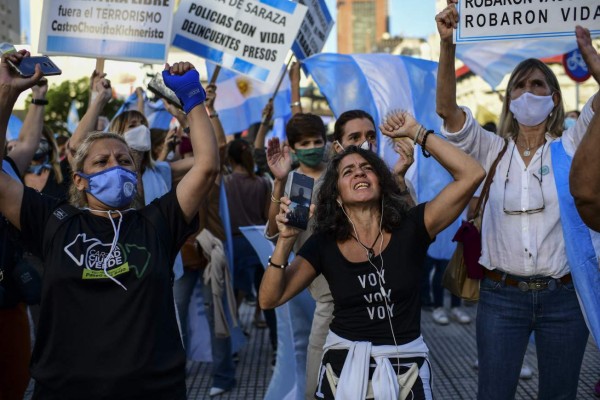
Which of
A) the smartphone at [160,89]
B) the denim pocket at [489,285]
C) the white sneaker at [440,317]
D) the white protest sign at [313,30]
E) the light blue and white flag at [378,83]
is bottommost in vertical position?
the white sneaker at [440,317]

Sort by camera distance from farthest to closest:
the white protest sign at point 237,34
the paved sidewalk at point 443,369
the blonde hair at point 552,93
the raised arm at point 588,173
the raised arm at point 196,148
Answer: the white protest sign at point 237,34 → the paved sidewalk at point 443,369 → the blonde hair at point 552,93 → the raised arm at point 196,148 → the raised arm at point 588,173

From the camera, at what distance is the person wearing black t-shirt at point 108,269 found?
265 centimetres

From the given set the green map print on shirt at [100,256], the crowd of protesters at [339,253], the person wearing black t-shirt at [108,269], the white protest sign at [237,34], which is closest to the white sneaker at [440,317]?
the white protest sign at [237,34]

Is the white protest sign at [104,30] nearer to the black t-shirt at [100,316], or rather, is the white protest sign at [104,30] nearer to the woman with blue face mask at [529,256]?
the black t-shirt at [100,316]

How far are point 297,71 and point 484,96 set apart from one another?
38.0 meters

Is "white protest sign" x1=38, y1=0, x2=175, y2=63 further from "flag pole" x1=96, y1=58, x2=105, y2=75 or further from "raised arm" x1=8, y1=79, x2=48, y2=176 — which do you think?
"raised arm" x1=8, y1=79, x2=48, y2=176

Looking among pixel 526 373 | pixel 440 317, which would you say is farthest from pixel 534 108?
pixel 440 317

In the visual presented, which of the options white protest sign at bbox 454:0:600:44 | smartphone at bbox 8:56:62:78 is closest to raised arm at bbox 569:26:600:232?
white protest sign at bbox 454:0:600:44

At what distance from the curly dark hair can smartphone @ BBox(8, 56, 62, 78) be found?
1.30 metres

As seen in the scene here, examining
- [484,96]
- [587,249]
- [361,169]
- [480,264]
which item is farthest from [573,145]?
[484,96]

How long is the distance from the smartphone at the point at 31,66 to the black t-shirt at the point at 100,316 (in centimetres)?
53

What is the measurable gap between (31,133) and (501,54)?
6.03m

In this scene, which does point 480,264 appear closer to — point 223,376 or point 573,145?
point 573,145

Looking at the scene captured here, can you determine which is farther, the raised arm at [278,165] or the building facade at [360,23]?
the building facade at [360,23]
